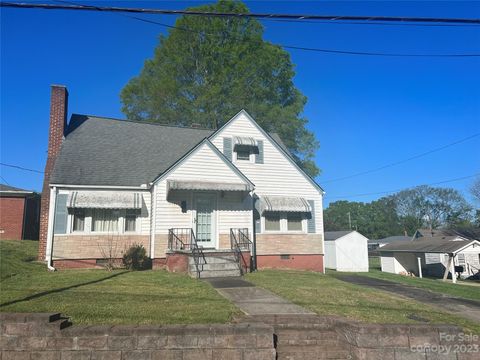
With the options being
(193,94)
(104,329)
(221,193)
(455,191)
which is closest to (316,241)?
(221,193)

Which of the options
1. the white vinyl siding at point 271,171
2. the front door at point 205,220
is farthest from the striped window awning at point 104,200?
→ the white vinyl siding at point 271,171

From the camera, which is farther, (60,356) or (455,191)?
(455,191)

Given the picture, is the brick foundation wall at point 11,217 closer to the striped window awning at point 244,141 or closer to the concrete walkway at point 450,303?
the striped window awning at point 244,141

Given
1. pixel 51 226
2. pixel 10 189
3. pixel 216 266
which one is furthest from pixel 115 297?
pixel 10 189

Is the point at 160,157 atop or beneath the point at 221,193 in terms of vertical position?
atop

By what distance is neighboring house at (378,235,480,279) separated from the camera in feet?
80.7

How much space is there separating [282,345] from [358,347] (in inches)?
51.2

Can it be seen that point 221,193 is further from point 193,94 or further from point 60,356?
point 193,94

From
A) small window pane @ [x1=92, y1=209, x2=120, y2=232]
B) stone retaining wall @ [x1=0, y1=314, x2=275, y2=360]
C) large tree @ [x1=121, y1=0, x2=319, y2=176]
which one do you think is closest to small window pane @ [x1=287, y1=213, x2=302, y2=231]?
small window pane @ [x1=92, y1=209, x2=120, y2=232]

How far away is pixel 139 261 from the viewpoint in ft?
47.1

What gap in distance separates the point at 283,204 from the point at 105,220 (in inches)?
310

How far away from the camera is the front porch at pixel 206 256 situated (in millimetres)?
12938

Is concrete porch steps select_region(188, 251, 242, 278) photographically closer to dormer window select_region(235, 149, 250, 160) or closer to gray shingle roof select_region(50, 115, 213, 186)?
gray shingle roof select_region(50, 115, 213, 186)

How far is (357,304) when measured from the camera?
9.02m
